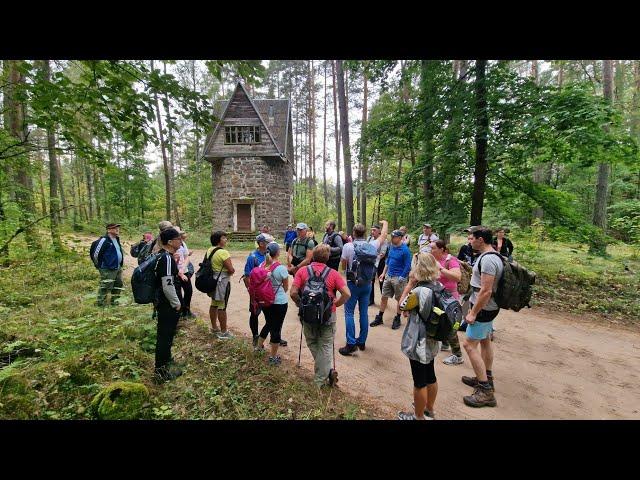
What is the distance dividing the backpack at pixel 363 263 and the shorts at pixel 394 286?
47.1 inches

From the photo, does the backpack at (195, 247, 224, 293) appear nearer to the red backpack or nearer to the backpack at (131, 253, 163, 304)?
the red backpack

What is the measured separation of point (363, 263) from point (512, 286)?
2.01m

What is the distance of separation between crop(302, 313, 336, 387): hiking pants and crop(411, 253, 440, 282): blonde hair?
1.25 m

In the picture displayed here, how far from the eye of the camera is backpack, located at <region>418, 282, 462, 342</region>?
284cm

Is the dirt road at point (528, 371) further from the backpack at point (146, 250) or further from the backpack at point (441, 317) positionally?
the backpack at point (146, 250)

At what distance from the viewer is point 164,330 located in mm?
3660

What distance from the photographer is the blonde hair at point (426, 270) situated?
119 inches

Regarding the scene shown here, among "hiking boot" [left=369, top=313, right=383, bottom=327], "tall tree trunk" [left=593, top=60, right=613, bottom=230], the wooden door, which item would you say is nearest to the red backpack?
"hiking boot" [left=369, top=313, right=383, bottom=327]

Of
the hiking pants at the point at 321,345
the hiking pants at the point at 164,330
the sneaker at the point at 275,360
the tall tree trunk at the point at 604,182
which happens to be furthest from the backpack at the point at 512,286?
the tall tree trunk at the point at 604,182
